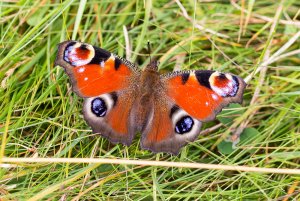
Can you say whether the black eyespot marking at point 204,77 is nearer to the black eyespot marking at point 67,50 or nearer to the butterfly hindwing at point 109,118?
the butterfly hindwing at point 109,118

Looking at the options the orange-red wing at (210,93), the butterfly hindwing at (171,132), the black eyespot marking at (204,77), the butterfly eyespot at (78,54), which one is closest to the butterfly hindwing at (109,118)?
the butterfly hindwing at (171,132)

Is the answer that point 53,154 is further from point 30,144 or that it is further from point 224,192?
point 224,192

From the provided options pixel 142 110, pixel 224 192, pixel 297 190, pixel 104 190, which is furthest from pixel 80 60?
pixel 297 190

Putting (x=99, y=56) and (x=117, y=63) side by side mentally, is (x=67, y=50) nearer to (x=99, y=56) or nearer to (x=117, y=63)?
(x=99, y=56)

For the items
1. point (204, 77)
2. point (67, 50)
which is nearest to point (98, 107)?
point (67, 50)

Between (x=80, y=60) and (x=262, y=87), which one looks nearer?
(x=80, y=60)

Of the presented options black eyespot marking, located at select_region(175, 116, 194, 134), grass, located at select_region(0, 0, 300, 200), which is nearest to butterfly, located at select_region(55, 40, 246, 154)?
black eyespot marking, located at select_region(175, 116, 194, 134)
